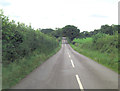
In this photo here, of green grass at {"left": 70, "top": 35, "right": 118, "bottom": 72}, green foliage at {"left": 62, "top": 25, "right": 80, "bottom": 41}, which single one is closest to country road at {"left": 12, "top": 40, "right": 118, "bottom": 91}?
green grass at {"left": 70, "top": 35, "right": 118, "bottom": 72}

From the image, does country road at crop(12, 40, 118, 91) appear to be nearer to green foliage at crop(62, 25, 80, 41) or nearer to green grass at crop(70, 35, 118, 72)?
green grass at crop(70, 35, 118, 72)

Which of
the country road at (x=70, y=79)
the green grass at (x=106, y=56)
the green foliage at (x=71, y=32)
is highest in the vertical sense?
the green foliage at (x=71, y=32)

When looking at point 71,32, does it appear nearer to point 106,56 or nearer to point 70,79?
point 106,56

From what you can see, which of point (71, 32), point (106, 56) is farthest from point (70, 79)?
point (71, 32)

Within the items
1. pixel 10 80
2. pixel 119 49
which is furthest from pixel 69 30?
pixel 10 80

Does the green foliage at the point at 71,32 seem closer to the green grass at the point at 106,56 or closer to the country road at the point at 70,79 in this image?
the green grass at the point at 106,56

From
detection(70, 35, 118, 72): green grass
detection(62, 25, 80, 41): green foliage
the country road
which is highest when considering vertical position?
detection(62, 25, 80, 41): green foliage

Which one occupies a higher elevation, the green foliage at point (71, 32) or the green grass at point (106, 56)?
the green foliage at point (71, 32)

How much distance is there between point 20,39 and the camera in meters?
10.5

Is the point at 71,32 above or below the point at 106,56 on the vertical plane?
above

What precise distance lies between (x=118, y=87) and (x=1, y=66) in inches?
254

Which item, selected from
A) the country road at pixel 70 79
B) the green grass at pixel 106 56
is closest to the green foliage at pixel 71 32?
the green grass at pixel 106 56

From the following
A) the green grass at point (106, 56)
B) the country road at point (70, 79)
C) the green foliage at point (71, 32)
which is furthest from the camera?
the green foliage at point (71, 32)

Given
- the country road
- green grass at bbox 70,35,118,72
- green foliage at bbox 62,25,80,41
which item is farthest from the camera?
green foliage at bbox 62,25,80,41
